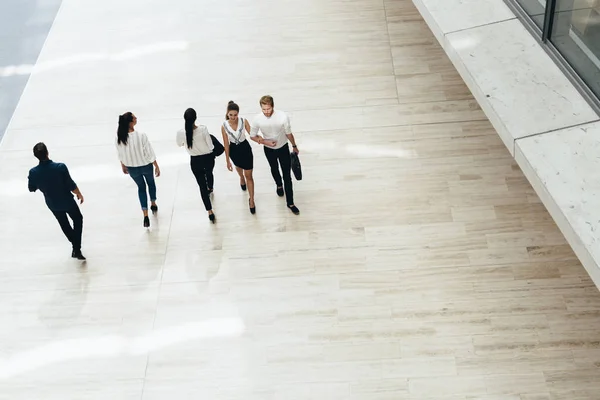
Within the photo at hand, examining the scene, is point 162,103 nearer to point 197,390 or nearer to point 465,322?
point 197,390

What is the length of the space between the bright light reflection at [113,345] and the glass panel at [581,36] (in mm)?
3719

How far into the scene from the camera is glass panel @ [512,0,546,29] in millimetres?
6613

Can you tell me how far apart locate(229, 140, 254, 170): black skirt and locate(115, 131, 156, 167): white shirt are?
2.60ft

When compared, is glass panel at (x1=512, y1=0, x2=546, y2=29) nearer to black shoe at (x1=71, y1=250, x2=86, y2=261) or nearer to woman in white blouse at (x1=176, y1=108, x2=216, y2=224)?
Result: woman in white blouse at (x1=176, y1=108, x2=216, y2=224)

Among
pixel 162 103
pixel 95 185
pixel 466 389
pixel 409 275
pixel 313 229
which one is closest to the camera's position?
pixel 466 389

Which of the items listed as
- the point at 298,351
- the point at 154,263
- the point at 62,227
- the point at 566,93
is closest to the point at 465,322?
the point at 298,351

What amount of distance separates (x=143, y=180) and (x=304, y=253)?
1.79m

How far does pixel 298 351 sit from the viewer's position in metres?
6.59

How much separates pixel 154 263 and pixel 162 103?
2.59 meters

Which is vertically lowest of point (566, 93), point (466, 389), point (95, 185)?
point (466, 389)

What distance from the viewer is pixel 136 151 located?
7.16 metres

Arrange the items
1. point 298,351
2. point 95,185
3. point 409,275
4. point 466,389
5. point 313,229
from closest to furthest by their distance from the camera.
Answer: point 466,389
point 298,351
point 409,275
point 313,229
point 95,185

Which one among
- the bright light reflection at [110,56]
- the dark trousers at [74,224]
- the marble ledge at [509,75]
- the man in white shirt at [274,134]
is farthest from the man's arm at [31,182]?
the marble ledge at [509,75]

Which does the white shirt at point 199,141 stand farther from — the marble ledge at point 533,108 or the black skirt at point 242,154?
the marble ledge at point 533,108
